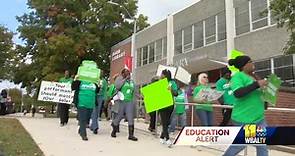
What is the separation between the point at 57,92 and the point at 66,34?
81.0 feet

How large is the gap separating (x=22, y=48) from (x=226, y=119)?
34.0 metres

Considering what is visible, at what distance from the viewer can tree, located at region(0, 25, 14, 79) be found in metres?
40.7

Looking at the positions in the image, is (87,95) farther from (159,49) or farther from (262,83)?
(159,49)

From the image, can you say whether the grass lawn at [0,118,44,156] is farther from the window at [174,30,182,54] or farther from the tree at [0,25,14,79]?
the tree at [0,25,14,79]

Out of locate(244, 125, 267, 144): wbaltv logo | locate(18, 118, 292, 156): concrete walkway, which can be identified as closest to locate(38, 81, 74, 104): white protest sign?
locate(18, 118, 292, 156): concrete walkway

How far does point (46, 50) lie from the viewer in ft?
125

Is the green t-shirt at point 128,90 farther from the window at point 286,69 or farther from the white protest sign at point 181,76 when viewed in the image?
the window at point 286,69

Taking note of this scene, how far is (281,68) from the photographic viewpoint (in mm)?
21438

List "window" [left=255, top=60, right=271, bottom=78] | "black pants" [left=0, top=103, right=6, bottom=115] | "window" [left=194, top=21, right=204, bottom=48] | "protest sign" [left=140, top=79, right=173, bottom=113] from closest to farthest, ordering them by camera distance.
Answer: "protest sign" [left=140, top=79, right=173, bottom=113] → "window" [left=255, top=60, right=271, bottom=78] → "black pants" [left=0, top=103, right=6, bottom=115] → "window" [left=194, top=21, right=204, bottom=48]

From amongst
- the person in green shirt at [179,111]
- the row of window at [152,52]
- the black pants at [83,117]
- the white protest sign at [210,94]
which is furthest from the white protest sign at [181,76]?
the row of window at [152,52]

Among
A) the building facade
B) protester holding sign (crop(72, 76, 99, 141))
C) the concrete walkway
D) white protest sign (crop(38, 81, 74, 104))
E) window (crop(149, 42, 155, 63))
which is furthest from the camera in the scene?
window (crop(149, 42, 155, 63))

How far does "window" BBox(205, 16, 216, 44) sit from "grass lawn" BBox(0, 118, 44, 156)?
696 inches

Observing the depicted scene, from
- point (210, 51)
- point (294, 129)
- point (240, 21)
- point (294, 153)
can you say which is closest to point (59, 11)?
point (210, 51)

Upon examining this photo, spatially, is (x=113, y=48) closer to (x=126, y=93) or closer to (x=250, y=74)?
(x=126, y=93)
